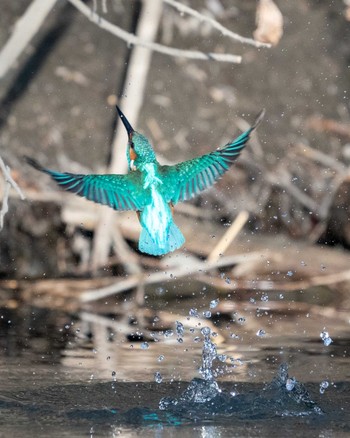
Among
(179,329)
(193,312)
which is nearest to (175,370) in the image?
(179,329)

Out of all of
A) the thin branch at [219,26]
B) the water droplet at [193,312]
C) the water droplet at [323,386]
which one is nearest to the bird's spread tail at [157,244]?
the water droplet at [323,386]

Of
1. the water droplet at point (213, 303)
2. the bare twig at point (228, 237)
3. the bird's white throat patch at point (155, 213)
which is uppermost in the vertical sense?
the bare twig at point (228, 237)

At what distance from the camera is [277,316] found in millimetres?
7156

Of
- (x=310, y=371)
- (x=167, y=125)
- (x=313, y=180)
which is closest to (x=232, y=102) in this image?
(x=167, y=125)

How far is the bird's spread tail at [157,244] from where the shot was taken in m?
4.51

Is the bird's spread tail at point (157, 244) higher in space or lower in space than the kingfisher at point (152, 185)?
lower

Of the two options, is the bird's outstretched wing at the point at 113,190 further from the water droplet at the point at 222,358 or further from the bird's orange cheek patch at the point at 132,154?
the water droplet at the point at 222,358

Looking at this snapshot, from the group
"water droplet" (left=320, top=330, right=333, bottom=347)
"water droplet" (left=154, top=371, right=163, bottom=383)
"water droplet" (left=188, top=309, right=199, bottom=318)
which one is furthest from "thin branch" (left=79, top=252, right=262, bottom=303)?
"water droplet" (left=154, top=371, right=163, bottom=383)

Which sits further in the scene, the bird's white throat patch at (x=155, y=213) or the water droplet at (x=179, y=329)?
the water droplet at (x=179, y=329)

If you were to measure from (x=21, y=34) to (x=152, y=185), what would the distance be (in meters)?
3.32

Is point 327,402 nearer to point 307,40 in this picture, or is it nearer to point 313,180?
point 313,180

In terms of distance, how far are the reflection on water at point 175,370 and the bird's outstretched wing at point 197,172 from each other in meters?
0.90

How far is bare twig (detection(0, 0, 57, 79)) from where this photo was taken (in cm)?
750

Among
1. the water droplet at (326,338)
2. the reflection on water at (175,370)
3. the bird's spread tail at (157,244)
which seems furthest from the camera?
the water droplet at (326,338)
